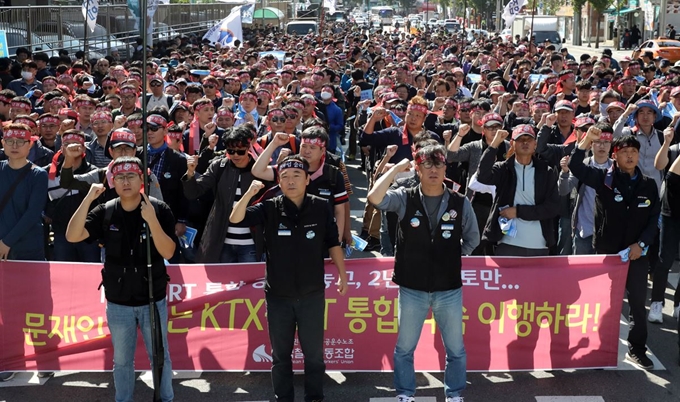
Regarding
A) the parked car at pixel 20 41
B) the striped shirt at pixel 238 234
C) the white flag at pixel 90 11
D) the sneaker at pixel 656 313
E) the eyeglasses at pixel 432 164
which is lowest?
the sneaker at pixel 656 313

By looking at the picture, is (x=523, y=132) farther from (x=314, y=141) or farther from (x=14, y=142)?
(x=14, y=142)

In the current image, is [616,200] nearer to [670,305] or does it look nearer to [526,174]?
[526,174]

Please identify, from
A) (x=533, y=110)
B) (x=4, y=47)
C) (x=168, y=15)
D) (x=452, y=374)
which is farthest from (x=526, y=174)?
(x=168, y=15)

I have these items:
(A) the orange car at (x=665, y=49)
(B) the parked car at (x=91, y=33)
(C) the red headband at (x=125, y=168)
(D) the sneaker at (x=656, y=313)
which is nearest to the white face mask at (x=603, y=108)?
(D) the sneaker at (x=656, y=313)

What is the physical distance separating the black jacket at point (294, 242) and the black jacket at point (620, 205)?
235 cm

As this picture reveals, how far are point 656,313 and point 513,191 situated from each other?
1.91 metres

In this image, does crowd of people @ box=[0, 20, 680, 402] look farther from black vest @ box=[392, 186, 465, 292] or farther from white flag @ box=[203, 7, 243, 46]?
white flag @ box=[203, 7, 243, 46]

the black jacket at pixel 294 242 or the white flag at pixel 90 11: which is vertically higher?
the white flag at pixel 90 11

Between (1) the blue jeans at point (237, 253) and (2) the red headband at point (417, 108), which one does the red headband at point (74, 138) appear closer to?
(1) the blue jeans at point (237, 253)

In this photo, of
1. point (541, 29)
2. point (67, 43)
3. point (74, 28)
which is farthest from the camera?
point (541, 29)

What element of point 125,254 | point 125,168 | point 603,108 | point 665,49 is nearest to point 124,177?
Result: point 125,168

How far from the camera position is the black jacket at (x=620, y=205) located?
7.11m

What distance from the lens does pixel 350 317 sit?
22.8 feet

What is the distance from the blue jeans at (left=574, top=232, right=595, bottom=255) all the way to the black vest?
2.12m
